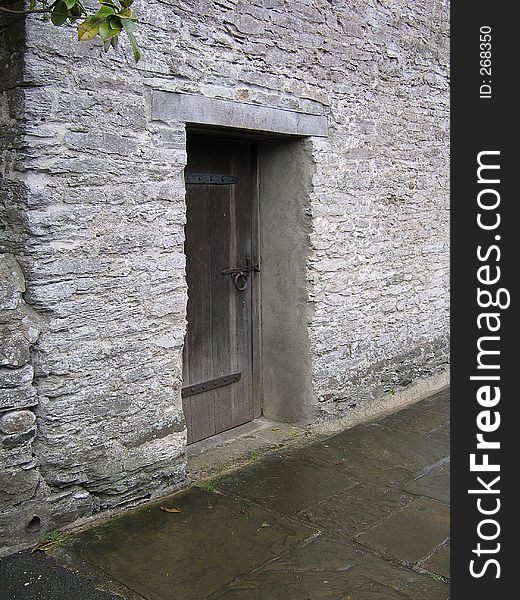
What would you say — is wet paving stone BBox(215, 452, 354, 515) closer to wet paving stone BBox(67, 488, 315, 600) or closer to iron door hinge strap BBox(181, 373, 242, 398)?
wet paving stone BBox(67, 488, 315, 600)

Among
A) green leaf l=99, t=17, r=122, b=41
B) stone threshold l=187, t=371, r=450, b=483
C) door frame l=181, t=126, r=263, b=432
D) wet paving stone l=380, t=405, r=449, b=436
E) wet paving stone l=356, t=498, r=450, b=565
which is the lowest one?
wet paving stone l=356, t=498, r=450, b=565

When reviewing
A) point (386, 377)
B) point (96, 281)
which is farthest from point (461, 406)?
point (386, 377)

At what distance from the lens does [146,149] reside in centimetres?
378

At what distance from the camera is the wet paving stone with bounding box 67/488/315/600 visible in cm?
315

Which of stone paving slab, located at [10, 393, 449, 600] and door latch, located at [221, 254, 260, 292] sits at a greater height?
door latch, located at [221, 254, 260, 292]

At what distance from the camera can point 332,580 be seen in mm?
3146

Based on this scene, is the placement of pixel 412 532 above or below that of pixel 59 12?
below

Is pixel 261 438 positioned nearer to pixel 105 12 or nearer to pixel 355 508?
pixel 355 508

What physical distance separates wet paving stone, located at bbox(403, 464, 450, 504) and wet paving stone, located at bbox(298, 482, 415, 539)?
9 centimetres

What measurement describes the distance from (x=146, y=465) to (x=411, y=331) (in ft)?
9.31

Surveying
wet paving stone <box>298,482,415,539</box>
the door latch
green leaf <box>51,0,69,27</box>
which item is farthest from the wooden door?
green leaf <box>51,0,69,27</box>

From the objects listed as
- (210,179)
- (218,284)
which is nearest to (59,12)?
(210,179)

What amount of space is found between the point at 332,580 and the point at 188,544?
0.72m

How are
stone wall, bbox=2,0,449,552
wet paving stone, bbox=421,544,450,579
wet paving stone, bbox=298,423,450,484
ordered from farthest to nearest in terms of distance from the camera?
wet paving stone, bbox=298,423,450,484
stone wall, bbox=2,0,449,552
wet paving stone, bbox=421,544,450,579
